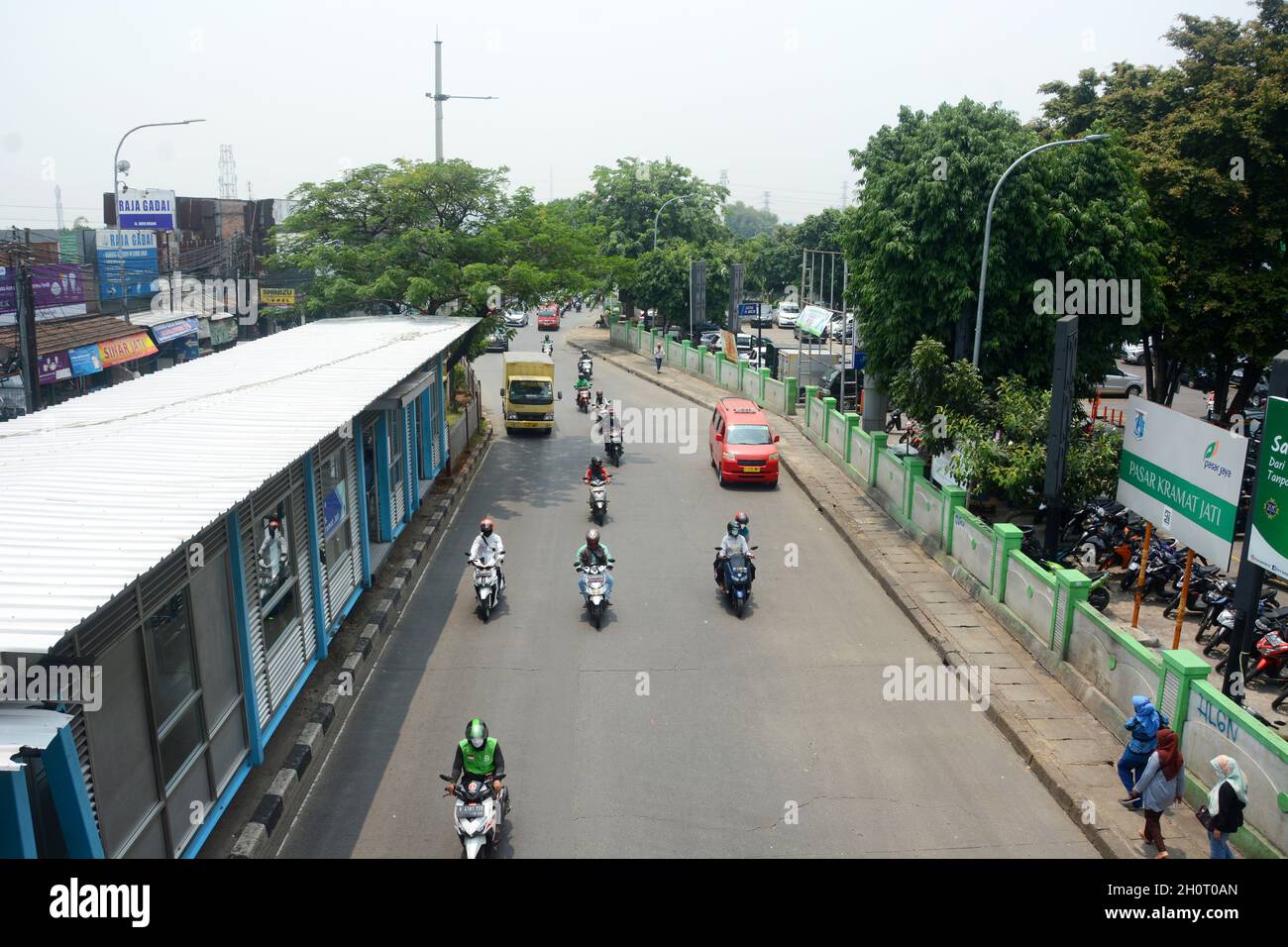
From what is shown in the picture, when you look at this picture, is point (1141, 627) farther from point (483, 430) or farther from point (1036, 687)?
point (483, 430)

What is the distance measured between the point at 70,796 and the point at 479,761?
11.6 ft

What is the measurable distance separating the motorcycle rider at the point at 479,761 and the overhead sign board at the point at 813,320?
1046 inches

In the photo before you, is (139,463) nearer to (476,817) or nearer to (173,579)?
(173,579)

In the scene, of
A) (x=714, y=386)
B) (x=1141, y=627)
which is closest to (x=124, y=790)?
(x=1141, y=627)

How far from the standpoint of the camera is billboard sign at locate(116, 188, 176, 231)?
4195cm

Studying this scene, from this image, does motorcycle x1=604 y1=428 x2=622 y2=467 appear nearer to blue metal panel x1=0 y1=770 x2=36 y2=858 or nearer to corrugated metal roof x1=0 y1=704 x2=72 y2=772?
corrugated metal roof x1=0 y1=704 x2=72 y2=772

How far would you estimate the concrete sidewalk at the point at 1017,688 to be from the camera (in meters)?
9.10

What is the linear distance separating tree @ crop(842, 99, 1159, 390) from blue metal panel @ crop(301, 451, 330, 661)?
13.3 meters

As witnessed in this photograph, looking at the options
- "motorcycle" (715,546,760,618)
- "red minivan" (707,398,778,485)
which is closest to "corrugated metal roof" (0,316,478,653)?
"motorcycle" (715,546,760,618)

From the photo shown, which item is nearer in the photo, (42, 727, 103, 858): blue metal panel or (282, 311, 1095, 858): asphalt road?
(42, 727, 103, 858): blue metal panel

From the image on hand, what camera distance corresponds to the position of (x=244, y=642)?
28.8 ft

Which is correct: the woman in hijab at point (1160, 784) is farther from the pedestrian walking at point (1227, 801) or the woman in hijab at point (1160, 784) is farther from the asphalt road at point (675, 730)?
the asphalt road at point (675, 730)

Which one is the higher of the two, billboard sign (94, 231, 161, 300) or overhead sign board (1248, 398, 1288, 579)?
billboard sign (94, 231, 161, 300)

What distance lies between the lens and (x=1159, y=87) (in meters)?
25.0
